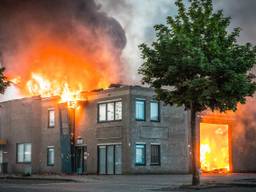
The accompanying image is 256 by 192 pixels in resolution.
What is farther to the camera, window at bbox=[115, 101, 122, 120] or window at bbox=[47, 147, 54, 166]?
window at bbox=[47, 147, 54, 166]

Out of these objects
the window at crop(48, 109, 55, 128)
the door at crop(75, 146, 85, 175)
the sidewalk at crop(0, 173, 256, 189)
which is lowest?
the sidewalk at crop(0, 173, 256, 189)

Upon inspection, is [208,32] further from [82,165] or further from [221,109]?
[82,165]

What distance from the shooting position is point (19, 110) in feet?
190

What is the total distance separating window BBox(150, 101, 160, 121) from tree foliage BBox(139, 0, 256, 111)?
65.0 ft

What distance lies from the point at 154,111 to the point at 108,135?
14.5 feet

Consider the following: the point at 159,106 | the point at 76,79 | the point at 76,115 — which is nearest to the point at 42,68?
the point at 76,79

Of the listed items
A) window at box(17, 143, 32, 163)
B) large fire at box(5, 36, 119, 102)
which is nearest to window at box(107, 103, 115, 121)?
window at box(17, 143, 32, 163)

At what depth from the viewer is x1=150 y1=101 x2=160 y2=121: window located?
47.8 m

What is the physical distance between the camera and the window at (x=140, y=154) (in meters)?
46.1

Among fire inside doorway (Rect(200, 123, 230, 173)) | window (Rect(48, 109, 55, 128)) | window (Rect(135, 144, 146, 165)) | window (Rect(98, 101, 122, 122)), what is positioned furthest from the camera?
fire inside doorway (Rect(200, 123, 230, 173))

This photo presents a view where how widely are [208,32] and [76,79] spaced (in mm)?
41184

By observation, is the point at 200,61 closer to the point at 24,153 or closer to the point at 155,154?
the point at 155,154

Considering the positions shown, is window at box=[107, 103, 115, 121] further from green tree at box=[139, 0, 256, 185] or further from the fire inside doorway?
green tree at box=[139, 0, 256, 185]

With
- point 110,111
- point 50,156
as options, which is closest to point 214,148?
point 110,111
